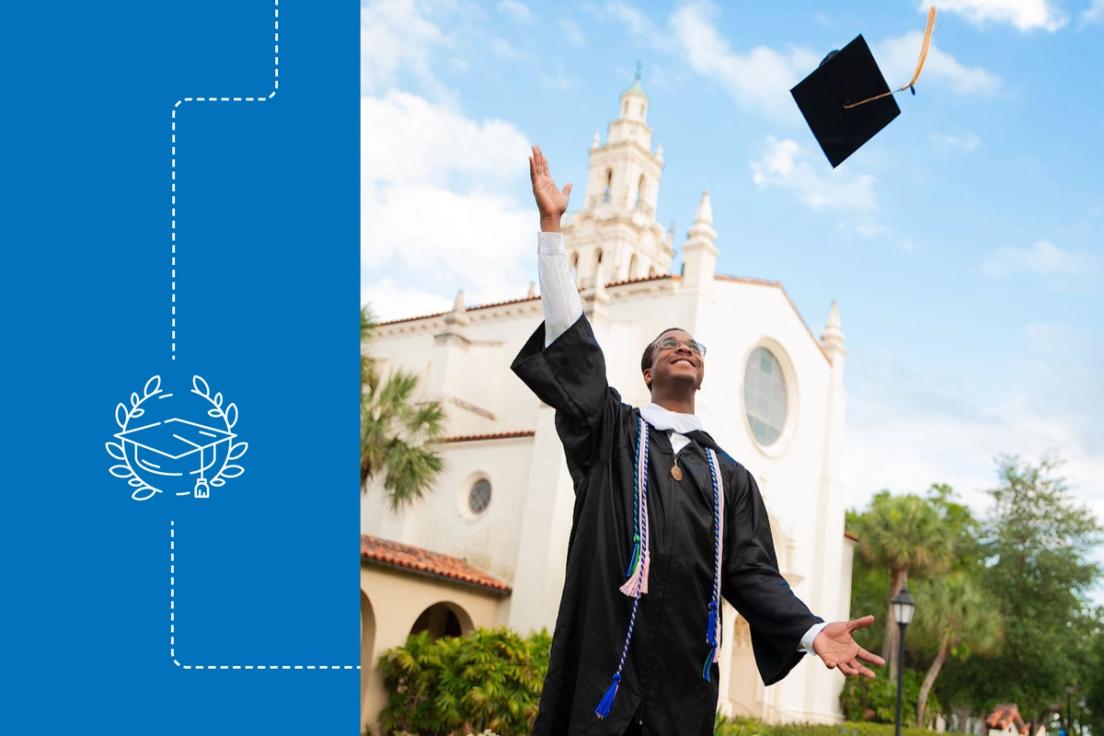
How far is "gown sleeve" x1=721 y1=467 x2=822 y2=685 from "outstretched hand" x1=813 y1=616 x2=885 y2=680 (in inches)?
3.9

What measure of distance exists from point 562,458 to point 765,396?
6.86 m

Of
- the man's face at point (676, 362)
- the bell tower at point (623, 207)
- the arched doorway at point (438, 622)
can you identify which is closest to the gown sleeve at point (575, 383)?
the man's face at point (676, 362)

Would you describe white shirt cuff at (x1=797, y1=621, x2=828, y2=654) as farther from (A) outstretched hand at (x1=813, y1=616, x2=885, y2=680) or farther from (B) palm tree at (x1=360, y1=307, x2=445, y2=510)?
(B) palm tree at (x1=360, y1=307, x2=445, y2=510)

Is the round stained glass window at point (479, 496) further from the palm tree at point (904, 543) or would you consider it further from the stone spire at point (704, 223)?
the palm tree at point (904, 543)

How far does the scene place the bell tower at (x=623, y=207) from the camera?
122ft

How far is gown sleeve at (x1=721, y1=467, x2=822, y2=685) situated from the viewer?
124 inches

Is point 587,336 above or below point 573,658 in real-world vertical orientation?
above
